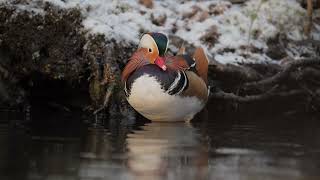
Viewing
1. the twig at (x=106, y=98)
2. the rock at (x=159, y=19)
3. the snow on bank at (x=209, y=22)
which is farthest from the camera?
the rock at (x=159, y=19)

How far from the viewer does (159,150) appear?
5.61 metres

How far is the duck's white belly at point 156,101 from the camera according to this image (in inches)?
278

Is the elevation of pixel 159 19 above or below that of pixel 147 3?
below

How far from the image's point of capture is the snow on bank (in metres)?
8.78

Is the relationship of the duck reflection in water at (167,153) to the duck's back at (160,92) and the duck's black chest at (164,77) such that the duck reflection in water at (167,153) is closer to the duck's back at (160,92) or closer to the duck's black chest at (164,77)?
the duck's back at (160,92)

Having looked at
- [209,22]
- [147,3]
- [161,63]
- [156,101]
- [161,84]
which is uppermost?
[147,3]

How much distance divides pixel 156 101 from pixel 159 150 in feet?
4.98

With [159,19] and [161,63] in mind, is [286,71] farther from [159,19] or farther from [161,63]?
[161,63]

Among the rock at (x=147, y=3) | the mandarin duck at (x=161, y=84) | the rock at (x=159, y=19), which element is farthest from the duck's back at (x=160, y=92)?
the rock at (x=147, y=3)

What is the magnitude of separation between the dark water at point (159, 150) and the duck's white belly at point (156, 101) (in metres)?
0.14

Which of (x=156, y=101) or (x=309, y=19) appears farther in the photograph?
(x=309, y=19)

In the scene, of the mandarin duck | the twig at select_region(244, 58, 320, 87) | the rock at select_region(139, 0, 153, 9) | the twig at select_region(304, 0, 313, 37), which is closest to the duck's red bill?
the mandarin duck

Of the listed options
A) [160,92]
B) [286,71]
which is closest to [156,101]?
[160,92]

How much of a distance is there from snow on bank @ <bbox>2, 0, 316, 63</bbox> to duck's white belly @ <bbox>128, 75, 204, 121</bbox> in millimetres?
1500
